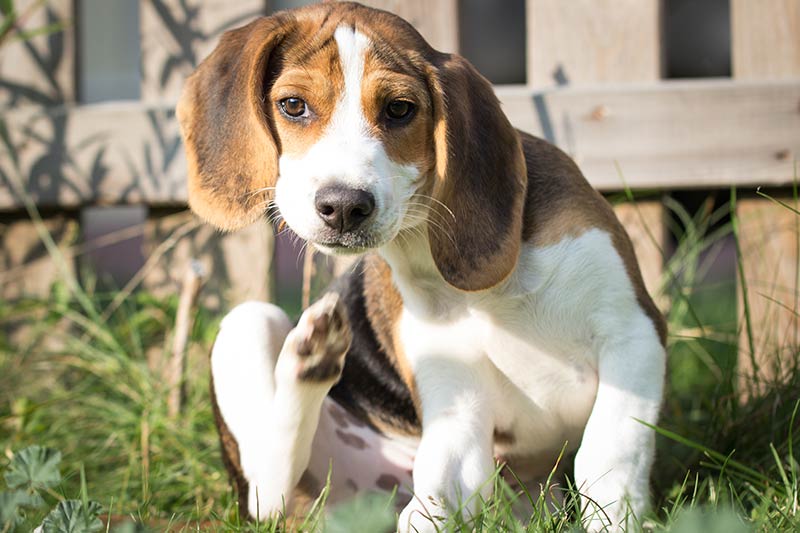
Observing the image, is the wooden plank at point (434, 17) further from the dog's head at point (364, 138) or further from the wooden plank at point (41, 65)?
the dog's head at point (364, 138)

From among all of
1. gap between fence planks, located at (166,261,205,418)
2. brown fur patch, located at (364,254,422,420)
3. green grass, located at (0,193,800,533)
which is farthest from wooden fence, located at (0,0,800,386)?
brown fur patch, located at (364,254,422,420)

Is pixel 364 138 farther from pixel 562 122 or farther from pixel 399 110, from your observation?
pixel 562 122

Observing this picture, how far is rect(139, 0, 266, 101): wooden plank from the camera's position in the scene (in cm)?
431

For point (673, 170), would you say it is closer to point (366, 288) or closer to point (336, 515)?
point (366, 288)

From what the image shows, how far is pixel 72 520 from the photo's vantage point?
1972 mm

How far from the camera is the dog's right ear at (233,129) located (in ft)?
8.38

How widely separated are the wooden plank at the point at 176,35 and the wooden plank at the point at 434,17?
0.63 m

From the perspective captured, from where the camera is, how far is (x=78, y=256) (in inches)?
184

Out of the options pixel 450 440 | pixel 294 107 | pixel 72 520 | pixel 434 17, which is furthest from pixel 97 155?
pixel 72 520

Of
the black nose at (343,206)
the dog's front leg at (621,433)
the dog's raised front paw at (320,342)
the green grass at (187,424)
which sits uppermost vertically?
the black nose at (343,206)

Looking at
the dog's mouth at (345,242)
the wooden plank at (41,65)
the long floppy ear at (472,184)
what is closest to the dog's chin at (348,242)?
the dog's mouth at (345,242)

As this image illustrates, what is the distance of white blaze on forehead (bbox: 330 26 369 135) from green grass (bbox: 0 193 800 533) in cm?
91

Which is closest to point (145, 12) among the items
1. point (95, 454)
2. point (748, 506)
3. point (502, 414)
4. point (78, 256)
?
point (78, 256)

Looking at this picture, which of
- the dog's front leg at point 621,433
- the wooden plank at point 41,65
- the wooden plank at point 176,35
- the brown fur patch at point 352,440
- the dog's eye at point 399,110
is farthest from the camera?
the wooden plank at point 41,65
